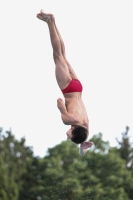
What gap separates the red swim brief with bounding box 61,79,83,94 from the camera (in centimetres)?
1367

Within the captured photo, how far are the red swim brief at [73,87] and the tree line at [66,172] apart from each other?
23573 millimetres

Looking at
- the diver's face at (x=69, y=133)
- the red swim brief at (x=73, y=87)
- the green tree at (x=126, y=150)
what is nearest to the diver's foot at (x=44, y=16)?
the red swim brief at (x=73, y=87)

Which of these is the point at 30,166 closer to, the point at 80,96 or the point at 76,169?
the point at 76,169

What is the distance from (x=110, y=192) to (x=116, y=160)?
3.25 m

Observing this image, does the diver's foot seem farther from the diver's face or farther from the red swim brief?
the diver's face

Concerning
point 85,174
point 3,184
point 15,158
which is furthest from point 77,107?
point 15,158

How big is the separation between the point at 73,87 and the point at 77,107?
0.50 meters

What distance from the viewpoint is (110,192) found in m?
41.0

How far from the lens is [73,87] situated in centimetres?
1368

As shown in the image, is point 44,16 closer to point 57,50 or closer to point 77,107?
point 57,50

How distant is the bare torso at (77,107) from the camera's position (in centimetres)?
1322

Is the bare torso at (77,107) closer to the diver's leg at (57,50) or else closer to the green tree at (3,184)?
the diver's leg at (57,50)

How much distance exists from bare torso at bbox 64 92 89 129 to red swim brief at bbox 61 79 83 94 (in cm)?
7

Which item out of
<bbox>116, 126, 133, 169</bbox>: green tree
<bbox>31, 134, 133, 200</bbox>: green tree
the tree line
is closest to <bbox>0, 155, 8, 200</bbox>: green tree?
the tree line
